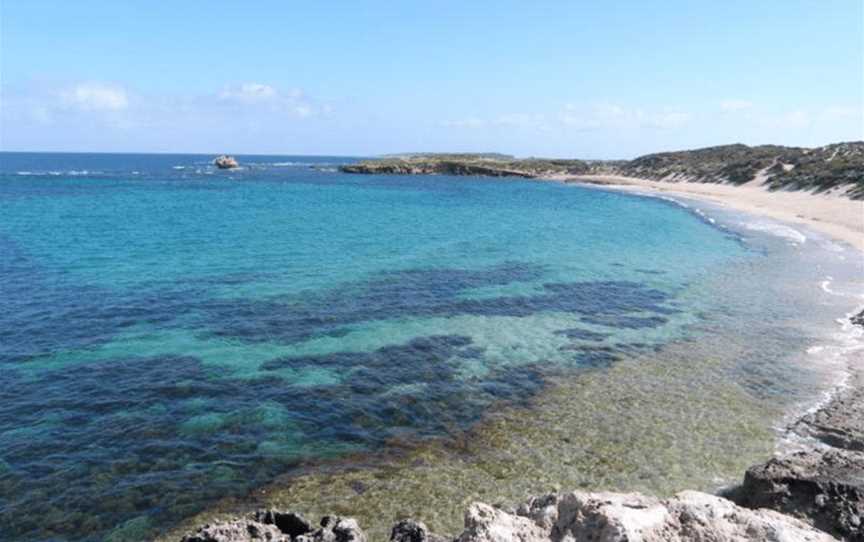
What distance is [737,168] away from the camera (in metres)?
104

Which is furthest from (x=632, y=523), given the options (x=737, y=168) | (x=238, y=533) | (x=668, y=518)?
(x=737, y=168)

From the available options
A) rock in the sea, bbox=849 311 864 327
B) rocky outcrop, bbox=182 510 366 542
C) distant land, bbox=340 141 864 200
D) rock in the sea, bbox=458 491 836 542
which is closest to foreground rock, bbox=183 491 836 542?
rock in the sea, bbox=458 491 836 542

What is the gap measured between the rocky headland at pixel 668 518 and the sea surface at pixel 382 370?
2.87 m

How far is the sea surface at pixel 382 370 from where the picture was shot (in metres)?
12.9

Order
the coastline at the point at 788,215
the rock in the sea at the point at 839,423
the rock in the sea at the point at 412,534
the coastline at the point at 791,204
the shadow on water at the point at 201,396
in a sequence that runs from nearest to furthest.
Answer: the rock in the sea at the point at 412,534
the coastline at the point at 788,215
the shadow on water at the point at 201,396
the rock in the sea at the point at 839,423
the coastline at the point at 791,204

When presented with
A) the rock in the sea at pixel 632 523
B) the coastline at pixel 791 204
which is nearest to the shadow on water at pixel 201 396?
the rock in the sea at pixel 632 523

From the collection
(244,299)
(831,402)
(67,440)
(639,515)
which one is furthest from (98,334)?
(831,402)

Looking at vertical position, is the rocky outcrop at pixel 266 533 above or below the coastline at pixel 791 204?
below

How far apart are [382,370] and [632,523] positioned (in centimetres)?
1325

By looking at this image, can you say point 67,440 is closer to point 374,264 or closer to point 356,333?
point 356,333

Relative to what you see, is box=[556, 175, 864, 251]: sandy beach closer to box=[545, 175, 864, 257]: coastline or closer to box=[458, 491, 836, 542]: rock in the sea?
box=[545, 175, 864, 257]: coastline

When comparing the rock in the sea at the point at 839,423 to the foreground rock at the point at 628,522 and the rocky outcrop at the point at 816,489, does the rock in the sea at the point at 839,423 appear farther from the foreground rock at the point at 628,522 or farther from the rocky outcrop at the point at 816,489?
the foreground rock at the point at 628,522

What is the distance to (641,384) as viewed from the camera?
18594mm

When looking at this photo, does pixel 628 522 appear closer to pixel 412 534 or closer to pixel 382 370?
pixel 412 534
